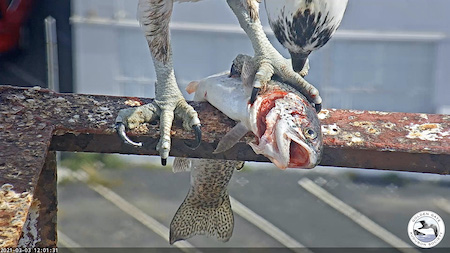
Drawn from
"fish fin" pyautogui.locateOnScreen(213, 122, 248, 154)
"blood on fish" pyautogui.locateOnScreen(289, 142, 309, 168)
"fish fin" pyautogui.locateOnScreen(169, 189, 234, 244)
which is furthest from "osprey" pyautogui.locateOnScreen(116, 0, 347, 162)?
"fish fin" pyautogui.locateOnScreen(169, 189, 234, 244)

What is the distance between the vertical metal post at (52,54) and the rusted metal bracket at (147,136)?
4.45m

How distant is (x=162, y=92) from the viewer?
3.02m

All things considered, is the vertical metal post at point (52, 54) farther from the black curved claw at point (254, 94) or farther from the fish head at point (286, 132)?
the fish head at point (286, 132)

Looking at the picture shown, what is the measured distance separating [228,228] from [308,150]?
0.93m

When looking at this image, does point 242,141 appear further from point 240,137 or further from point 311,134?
point 311,134

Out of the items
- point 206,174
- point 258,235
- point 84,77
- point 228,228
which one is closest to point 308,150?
point 206,174

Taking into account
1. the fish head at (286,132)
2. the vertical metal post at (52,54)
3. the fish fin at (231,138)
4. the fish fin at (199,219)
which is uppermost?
the fish head at (286,132)

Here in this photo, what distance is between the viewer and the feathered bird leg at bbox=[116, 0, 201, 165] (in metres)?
2.57

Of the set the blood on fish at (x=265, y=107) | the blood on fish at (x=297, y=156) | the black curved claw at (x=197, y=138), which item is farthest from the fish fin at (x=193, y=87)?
the blood on fish at (x=297, y=156)

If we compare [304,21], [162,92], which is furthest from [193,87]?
[304,21]

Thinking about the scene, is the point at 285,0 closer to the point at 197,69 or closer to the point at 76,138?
the point at 76,138

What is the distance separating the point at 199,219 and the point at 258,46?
763mm

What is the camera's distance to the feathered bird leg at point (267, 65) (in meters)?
2.71

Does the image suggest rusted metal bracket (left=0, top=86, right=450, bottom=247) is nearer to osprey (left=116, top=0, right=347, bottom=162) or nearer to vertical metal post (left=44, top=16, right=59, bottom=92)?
osprey (left=116, top=0, right=347, bottom=162)
